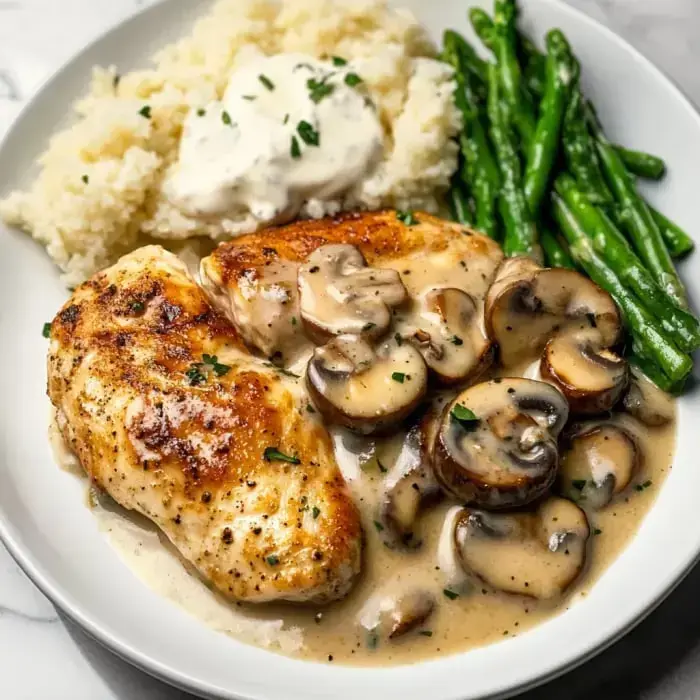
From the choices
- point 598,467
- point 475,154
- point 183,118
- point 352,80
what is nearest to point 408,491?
point 598,467

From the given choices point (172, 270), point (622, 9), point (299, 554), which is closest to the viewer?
point (299, 554)

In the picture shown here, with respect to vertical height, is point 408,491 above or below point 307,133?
below

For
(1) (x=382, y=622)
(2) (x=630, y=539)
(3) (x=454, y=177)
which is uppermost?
(3) (x=454, y=177)

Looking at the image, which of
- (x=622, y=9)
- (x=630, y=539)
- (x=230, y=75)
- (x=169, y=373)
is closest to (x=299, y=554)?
(x=169, y=373)

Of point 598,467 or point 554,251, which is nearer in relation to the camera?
point 598,467

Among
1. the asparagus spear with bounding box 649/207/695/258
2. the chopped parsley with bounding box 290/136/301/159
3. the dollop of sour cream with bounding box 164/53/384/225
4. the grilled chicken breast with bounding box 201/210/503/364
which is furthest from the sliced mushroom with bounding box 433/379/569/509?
the chopped parsley with bounding box 290/136/301/159

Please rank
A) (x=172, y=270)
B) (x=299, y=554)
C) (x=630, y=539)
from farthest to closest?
(x=172, y=270) → (x=630, y=539) → (x=299, y=554)

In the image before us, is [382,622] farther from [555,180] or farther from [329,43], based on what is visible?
[329,43]

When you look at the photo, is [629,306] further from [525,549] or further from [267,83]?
[267,83]
